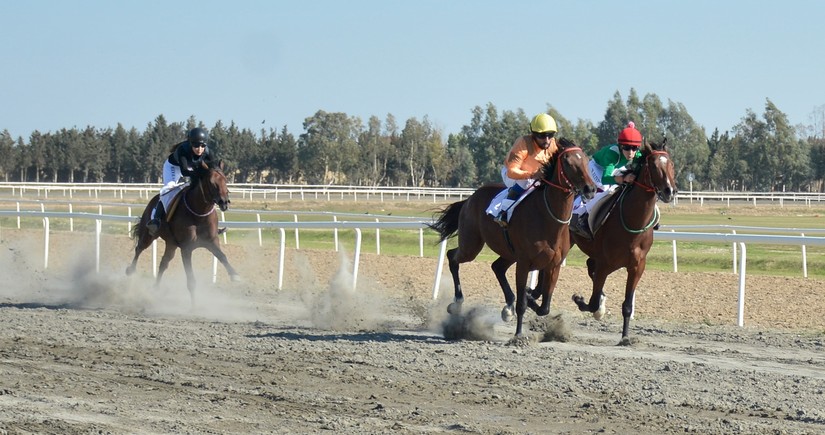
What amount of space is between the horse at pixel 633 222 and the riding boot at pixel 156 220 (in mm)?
5843

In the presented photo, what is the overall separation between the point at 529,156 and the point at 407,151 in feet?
285

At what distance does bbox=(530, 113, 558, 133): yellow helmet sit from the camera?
9.39 metres

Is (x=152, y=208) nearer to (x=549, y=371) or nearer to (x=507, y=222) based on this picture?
(x=507, y=222)

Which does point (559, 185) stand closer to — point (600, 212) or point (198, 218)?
point (600, 212)

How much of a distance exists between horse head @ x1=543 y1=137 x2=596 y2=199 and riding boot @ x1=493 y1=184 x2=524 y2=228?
0.49m

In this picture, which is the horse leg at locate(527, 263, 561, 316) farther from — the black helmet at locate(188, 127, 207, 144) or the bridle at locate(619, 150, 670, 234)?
the black helmet at locate(188, 127, 207, 144)

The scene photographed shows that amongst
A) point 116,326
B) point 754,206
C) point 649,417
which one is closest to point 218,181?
point 116,326

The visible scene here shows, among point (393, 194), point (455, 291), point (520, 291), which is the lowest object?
point (455, 291)

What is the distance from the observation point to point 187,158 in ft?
42.8

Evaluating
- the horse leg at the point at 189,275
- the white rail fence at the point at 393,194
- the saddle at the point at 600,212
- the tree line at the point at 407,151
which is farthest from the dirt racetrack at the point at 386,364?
the tree line at the point at 407,151

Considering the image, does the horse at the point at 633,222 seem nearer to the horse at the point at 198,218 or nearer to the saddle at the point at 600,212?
the saddle at the point at 600,212

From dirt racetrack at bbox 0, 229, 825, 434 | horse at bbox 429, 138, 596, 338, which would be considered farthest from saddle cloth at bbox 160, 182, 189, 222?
horse at bbox 429, 138, 596, 338

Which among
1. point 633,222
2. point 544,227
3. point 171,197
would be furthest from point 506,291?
point 171,197

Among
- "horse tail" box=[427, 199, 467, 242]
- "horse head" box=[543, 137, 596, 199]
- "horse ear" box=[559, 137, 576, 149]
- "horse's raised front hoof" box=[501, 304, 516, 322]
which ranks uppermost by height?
"horse ear" box=[559, 137, 576, 149]
